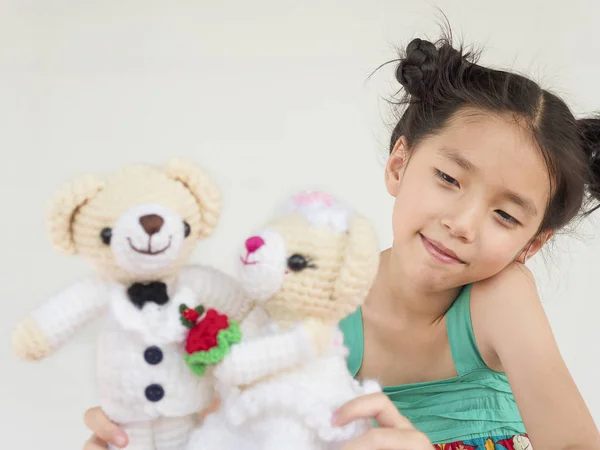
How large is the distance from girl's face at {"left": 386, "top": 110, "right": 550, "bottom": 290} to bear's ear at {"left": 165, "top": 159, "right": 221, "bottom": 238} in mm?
406

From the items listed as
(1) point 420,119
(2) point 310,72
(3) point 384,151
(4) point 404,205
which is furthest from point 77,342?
(2) point 310,72

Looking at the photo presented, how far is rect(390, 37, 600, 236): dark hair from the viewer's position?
3.18 ft

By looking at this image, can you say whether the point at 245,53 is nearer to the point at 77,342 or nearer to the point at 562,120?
the point at 562,120

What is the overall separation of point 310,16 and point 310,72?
15 cm

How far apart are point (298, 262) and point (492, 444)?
2.02 feet

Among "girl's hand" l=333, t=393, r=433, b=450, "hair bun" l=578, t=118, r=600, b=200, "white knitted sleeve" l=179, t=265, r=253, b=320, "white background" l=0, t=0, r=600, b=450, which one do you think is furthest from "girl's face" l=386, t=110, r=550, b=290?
"white background" l=0, t=0, r=600, b=450

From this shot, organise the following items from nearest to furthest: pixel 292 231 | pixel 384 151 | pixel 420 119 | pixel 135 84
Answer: pixel 292 231 → pixel 420 119 → pixel 384 151 → pixel 135 84

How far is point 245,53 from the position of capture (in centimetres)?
176

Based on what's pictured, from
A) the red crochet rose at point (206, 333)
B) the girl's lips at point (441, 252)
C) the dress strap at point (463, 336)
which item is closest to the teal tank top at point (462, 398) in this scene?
the dress strap at point (463, 336)

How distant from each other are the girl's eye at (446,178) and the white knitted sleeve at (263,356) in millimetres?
428

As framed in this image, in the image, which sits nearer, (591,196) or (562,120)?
(562,120)

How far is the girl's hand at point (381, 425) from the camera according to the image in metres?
0.62

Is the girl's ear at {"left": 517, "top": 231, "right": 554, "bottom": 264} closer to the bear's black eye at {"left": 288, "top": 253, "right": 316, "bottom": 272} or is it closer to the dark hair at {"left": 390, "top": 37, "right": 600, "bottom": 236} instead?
the dark hair at {"left": 390, "top": 37, "right": 600, "bottom": 236}

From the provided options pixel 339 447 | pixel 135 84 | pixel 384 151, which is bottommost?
pixel 339 447
